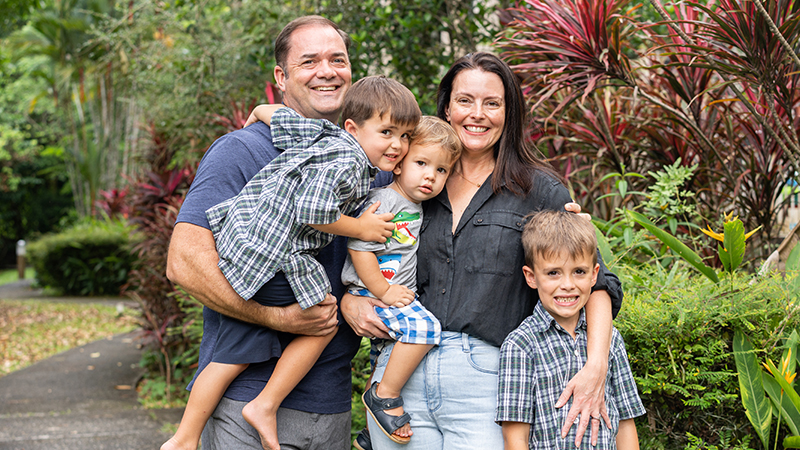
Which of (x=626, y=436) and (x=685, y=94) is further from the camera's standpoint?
(x=685, y=94)

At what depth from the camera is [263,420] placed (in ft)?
6.48

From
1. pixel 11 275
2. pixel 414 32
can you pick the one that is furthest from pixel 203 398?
pixel 11 275

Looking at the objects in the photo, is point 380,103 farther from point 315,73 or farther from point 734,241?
point 734,241

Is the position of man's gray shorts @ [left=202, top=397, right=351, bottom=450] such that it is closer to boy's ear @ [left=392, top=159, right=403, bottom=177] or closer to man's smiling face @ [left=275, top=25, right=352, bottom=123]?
boy's ear @ [left=392, top=159, right=403, bottom=177]

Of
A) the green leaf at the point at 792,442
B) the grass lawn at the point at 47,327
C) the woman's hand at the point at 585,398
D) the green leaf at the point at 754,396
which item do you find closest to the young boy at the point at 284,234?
the woman's hand at the point at 585,398

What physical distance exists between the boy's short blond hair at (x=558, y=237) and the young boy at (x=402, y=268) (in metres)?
0.40

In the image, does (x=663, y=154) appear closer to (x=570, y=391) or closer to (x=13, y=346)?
(x=570, y=391)

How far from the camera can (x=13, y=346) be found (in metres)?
8.32

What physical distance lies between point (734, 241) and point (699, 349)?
659 mm

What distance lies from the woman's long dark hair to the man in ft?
1.84

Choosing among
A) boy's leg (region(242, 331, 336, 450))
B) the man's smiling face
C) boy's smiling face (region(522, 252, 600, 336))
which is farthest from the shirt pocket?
the man's smiling face

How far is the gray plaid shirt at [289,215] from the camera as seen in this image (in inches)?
75.5

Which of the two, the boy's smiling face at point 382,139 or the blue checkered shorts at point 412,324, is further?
the boy's smiling face at point 382,139

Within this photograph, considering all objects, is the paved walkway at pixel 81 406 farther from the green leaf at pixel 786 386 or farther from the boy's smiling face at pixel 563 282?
the green leaf at pixel 786 386
